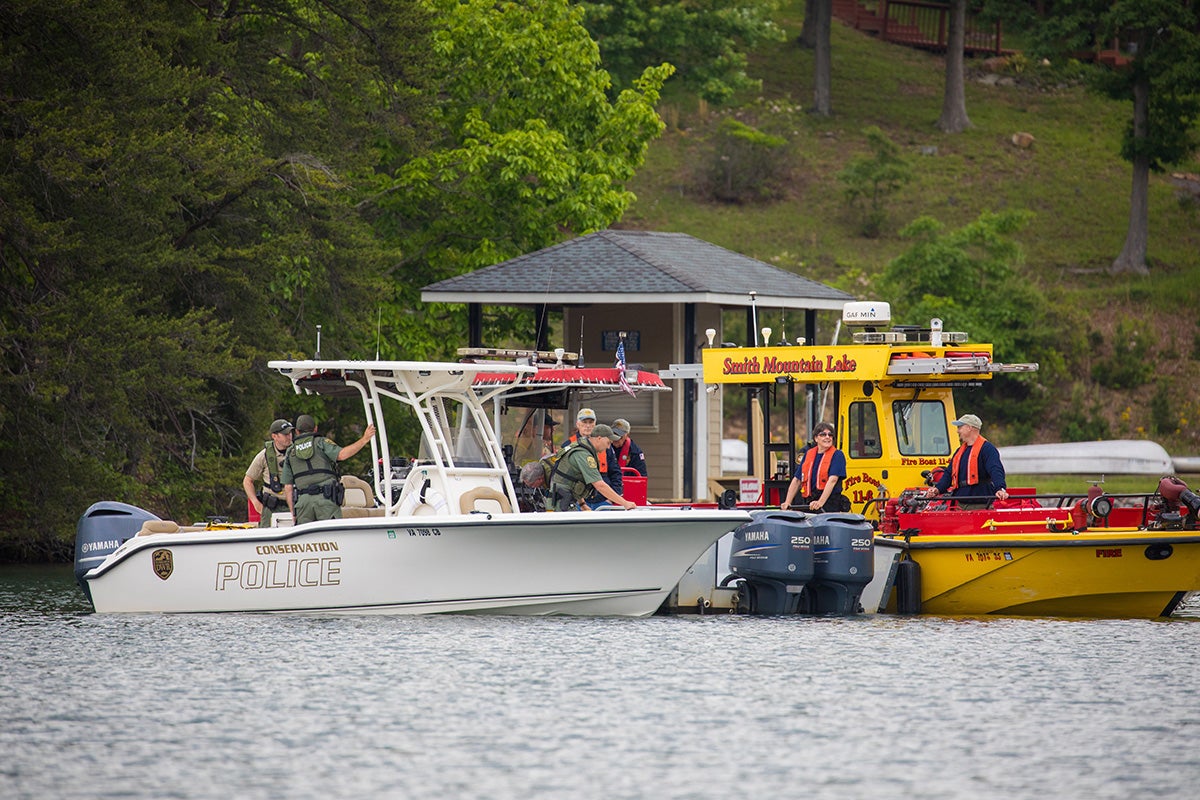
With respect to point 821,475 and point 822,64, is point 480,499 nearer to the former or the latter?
point 821,475

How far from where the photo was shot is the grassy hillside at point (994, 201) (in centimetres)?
4512

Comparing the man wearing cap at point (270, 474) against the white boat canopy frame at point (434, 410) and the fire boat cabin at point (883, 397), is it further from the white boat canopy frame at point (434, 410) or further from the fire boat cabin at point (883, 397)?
the fire boat cabin at point (883, 397)

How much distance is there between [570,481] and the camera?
18812mm

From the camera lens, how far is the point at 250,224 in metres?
29.3

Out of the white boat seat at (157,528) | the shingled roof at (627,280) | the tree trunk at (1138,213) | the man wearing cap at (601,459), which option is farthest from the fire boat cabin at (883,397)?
the tree trunk at (1138,213)

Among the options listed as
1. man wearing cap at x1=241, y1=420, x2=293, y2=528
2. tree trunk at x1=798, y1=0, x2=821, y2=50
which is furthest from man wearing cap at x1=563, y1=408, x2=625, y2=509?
tree trunk at x1=798, y1=0, x2=821, y2=50

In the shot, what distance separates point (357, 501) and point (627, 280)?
28.9 ft

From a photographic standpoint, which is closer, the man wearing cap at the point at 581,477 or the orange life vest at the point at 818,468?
the man wearing cap at the point at 581,477

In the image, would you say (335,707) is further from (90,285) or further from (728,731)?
(90,285)

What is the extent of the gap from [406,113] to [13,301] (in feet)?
27.7

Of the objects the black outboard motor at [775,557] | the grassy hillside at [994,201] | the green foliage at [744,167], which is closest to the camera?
the black outboard motor at [775,557]

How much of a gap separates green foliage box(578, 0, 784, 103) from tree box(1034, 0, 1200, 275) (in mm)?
10810

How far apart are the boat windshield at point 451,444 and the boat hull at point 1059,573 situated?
453 centimetres

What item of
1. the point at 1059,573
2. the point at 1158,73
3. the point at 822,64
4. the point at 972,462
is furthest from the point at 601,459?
the point at 822,64
